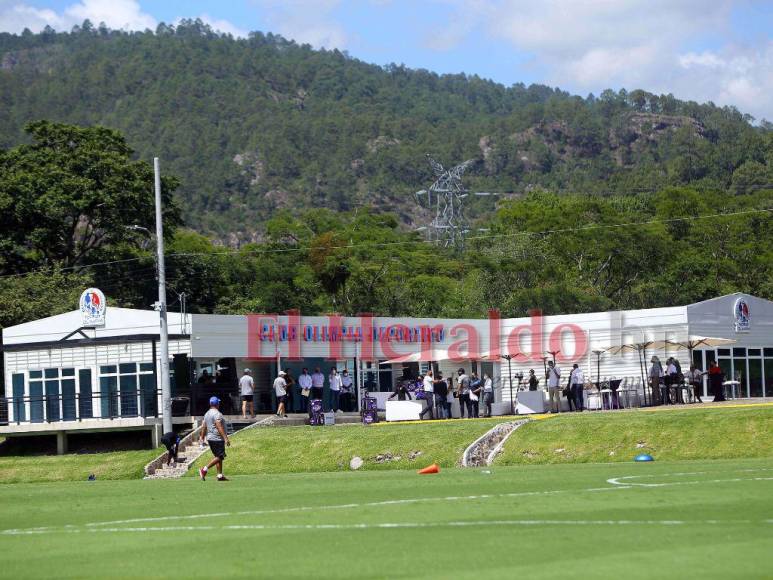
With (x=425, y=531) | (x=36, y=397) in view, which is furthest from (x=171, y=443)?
(x=425, y=531)

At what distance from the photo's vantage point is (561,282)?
286ft

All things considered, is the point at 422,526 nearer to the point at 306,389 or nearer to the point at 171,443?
the point at 171,443

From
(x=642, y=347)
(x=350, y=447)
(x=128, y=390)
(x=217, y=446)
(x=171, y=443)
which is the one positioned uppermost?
(x=642, y=347)

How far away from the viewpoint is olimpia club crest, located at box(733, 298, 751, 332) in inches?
2024

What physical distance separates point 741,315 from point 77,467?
2848 centimetres

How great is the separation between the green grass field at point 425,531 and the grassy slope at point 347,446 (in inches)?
467

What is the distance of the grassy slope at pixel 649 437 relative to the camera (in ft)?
91.9

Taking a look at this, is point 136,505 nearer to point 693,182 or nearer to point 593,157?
point 693,182

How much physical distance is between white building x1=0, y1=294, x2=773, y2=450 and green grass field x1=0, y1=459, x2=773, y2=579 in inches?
933

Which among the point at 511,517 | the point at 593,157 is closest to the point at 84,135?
the point at 511,517

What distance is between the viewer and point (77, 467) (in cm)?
3828

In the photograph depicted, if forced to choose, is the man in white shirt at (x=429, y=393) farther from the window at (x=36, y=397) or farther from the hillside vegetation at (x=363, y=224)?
the hillside vegetation at (x=363, y=224)

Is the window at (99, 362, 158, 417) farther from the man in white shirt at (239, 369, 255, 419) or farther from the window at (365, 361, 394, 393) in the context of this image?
the window at (365, 361, 394, 393)

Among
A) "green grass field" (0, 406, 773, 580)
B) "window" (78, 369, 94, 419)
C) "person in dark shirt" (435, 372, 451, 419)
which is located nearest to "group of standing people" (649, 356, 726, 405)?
"person in dark shirt" (435, 372, 451, 419)
